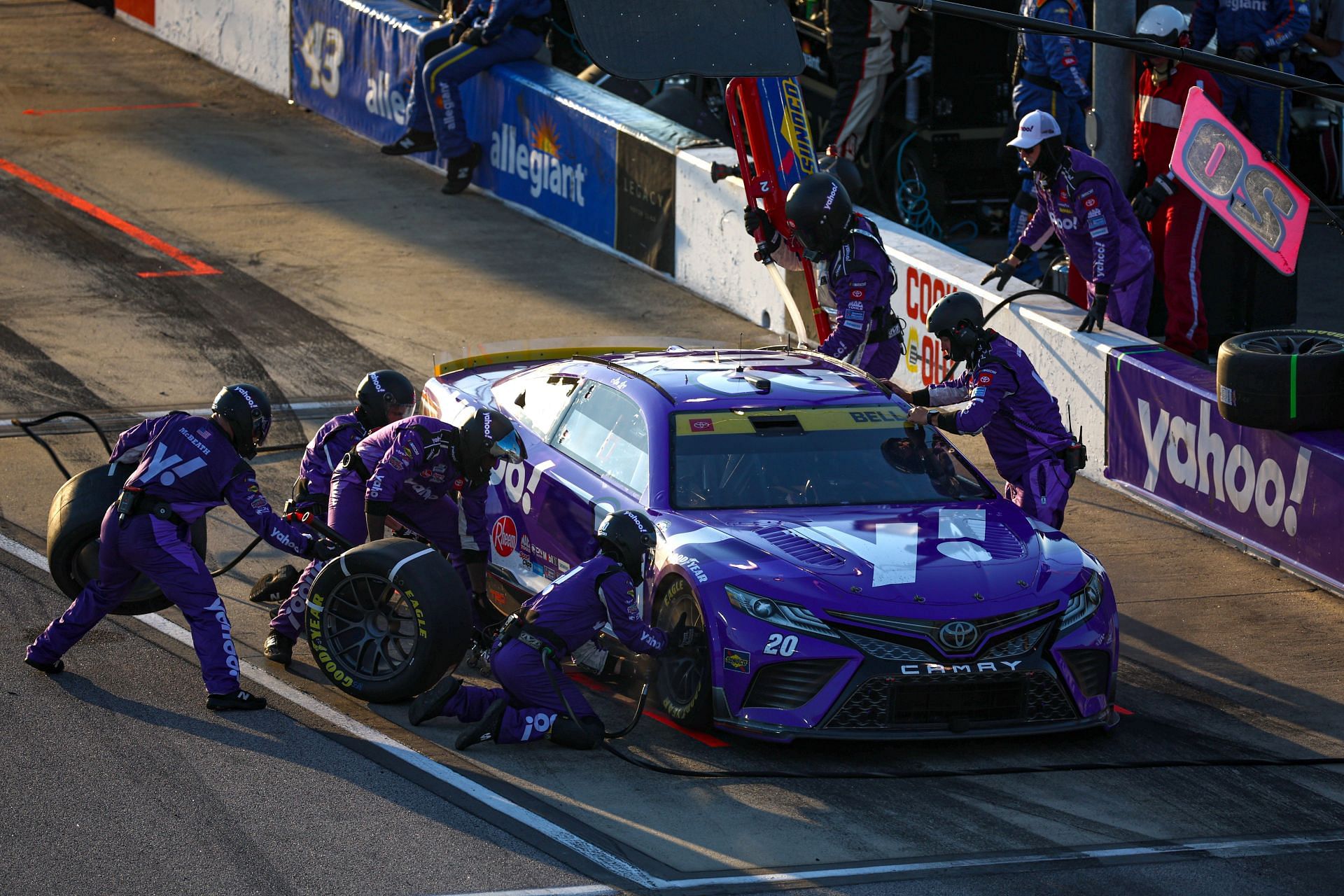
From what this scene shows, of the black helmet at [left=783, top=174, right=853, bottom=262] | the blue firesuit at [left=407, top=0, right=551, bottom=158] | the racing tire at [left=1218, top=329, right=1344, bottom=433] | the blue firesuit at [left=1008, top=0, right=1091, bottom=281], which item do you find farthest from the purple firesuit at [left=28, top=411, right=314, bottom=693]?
the blue firesuit at [left=407, top=0, right=551, bottom=158]

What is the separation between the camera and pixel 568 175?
18.7 metres

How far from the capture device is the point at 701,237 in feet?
56.5

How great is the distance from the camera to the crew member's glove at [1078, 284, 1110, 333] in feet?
42.9

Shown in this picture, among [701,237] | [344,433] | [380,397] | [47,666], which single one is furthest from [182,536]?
[701,237]

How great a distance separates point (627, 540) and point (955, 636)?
1434mm

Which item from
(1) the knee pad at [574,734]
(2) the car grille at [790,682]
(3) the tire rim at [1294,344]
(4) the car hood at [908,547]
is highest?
(3) the tire rim at [1294,344]

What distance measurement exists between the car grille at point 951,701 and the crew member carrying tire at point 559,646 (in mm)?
768

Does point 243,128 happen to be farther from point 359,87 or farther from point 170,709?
point 170,709

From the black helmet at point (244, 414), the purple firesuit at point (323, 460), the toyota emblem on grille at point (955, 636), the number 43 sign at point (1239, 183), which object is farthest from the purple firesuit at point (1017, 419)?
the black helmet at point (244, 414)

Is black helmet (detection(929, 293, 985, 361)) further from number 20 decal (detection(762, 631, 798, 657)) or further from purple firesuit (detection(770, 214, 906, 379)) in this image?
number 20 decal (detection(762, 631, 798, 657))

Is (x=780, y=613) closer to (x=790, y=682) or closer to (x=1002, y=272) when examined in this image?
(x=790, y=682)

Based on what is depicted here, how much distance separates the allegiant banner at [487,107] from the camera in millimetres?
18469

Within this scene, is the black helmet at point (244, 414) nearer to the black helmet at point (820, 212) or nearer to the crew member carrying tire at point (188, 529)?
the crew member carrying tire at point (188, 529)

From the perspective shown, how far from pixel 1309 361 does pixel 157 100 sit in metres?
15.1
